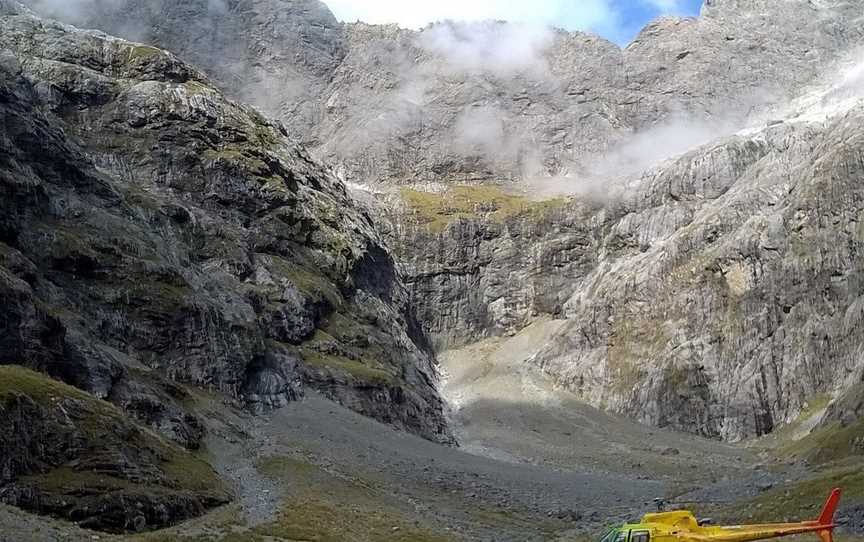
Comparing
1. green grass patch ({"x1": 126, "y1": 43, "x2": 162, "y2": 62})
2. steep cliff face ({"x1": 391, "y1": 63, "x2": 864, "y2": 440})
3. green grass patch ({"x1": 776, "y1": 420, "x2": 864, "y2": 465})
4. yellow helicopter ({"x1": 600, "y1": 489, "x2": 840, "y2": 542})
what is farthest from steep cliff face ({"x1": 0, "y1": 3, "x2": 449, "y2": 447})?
yellow helicopter ({"x1": 600, "y1": 489, "x2": 840, "y2": 542})

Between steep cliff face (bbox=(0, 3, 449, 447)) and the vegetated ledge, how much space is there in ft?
36.3

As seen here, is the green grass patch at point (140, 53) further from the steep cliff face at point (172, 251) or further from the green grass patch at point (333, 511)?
the green grass patch at point (333, 511)

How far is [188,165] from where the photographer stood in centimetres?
14050

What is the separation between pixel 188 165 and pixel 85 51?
3268cm

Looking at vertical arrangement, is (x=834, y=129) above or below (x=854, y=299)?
above

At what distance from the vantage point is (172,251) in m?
116

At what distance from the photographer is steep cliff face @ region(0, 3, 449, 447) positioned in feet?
303

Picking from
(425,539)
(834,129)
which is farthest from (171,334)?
(834,129)

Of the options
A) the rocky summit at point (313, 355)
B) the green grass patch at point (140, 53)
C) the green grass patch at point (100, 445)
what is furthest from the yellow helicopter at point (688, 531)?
the green grass patch at point (140, 53)

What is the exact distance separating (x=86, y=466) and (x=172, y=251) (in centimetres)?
5562

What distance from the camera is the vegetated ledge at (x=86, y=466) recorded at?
57875 mm

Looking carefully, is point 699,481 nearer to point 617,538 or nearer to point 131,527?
point 131,527

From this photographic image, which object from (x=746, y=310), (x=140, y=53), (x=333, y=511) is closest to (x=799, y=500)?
(x=333, y=511)

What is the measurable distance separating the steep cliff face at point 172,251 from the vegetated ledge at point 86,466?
436 inches
